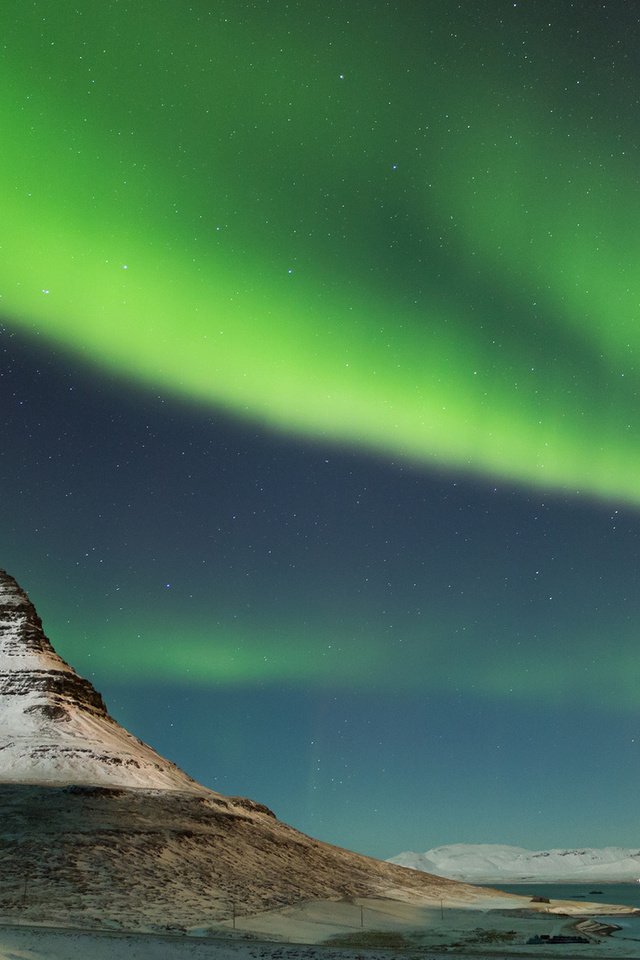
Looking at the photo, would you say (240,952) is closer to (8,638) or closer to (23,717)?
(23,717)

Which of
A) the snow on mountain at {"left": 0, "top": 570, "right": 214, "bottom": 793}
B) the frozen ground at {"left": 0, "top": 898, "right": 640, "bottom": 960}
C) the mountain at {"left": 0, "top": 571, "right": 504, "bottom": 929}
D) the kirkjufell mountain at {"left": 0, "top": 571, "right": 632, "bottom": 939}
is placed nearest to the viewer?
the frozen ground at {"left": 0, "top": 898, "right": 640, "bottom": 960}

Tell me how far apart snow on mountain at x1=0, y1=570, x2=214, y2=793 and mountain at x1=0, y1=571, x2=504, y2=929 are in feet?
1.05

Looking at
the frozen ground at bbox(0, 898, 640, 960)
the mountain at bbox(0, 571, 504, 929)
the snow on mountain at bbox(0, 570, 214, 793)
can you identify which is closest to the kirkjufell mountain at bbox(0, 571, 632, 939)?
the mountain at bbox(0, 571, 504, 929)

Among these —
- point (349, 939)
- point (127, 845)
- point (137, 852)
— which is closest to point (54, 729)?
point (127, 845)

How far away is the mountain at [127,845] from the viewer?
56.2 meters

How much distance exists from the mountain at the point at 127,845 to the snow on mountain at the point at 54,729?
32cm

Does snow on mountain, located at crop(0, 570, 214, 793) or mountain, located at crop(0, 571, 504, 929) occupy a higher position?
snow on mountain, located at crop(0, 570, 214, 793)

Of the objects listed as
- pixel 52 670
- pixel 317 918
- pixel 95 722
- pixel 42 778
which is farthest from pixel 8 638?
pixel 317 918

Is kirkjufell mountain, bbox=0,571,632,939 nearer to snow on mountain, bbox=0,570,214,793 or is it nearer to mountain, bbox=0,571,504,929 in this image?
mountain, bbox=0,571,504,929

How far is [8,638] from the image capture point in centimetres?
15312

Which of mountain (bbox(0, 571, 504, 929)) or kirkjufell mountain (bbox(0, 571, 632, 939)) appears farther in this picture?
mountain (bbox(0, 571, 504, 929))

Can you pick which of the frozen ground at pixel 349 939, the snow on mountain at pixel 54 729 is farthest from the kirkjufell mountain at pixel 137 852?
the frozen ground at pixel 349 939

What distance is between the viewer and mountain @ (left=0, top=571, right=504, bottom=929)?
56.2m

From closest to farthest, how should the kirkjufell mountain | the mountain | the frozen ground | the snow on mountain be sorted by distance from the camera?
1. the frozen ground
2. the kirkjufell mountain
3. the mountain
4. the snow on mountain
